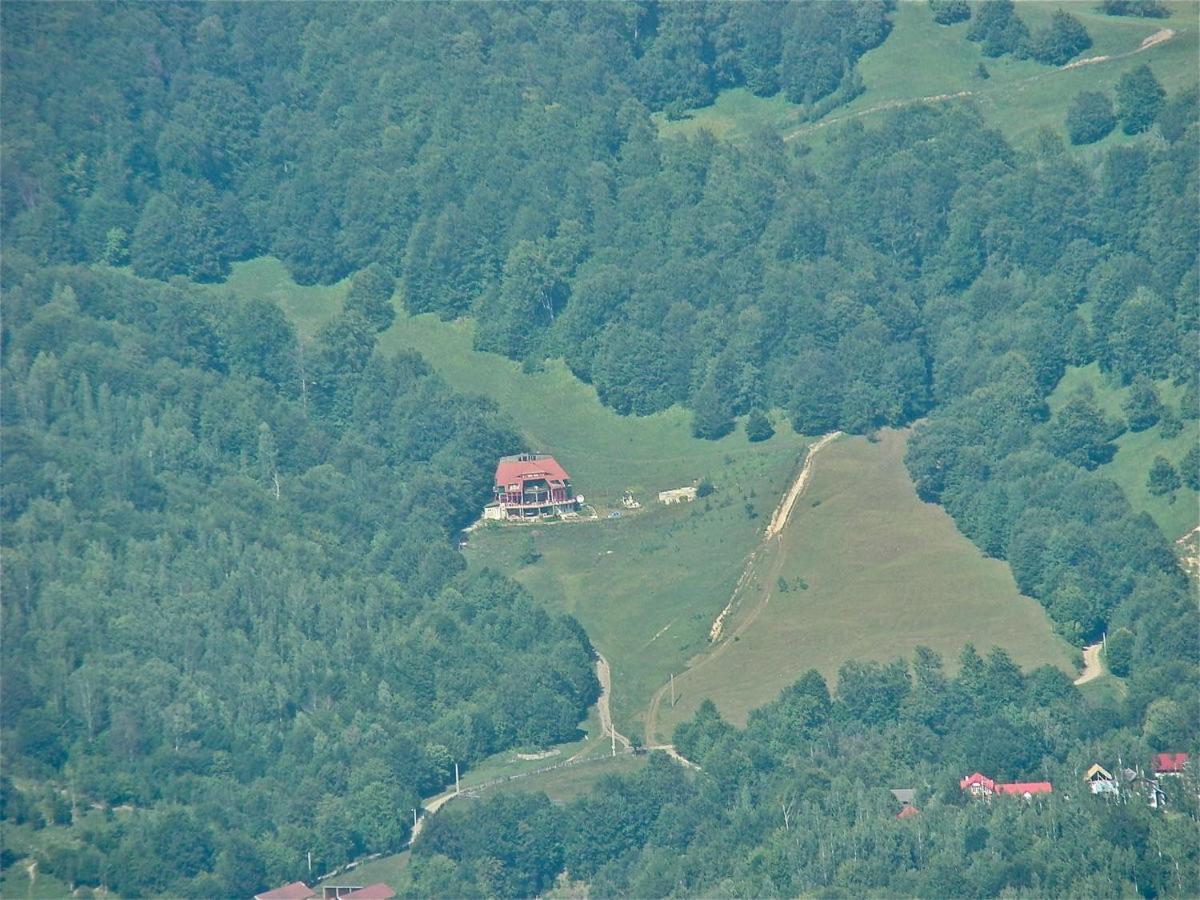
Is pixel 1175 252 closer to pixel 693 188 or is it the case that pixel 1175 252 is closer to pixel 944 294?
pixel 944 294

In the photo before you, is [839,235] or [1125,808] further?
[839,235]

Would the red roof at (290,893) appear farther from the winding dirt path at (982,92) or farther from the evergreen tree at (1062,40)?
the evergreen tree at (1062,40)

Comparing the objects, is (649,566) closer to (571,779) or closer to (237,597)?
(237,597)

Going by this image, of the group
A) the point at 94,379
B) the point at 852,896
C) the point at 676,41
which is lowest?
the point at 852,896

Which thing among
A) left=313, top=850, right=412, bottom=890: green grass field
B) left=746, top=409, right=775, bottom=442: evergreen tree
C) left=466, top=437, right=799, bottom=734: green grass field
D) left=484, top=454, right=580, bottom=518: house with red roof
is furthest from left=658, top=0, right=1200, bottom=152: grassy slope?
left=313, top=850, right=412, bottom=890: green grass field

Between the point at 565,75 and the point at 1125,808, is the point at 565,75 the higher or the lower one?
the higher one

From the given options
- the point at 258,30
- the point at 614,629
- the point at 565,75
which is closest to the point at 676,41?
the point at 565,75

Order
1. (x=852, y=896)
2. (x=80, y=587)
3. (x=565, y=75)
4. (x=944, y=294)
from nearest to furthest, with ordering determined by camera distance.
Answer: (x=852, y=896)
(x=80, y=587)
(x=944, y=294)
(x=565, y=75)

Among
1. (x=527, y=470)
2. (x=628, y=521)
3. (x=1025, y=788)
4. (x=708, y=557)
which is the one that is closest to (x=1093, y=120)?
(x=628, y=521)
